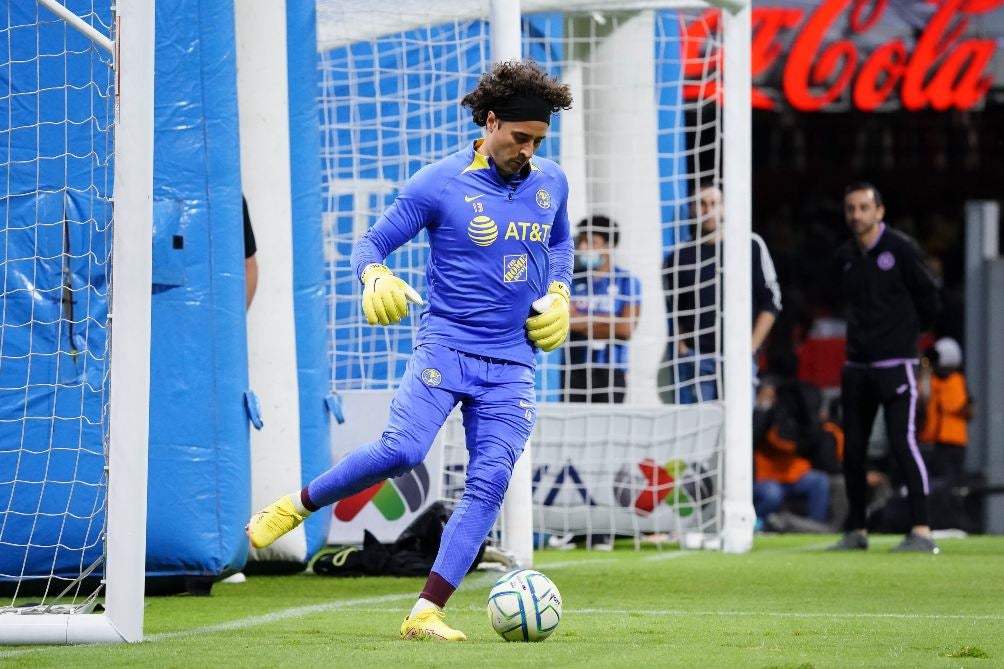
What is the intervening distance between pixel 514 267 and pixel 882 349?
5252mm

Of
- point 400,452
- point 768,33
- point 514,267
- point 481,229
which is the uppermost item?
point 768,33

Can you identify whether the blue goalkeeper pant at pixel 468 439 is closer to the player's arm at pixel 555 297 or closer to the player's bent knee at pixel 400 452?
the player's bent knee at pixel 400 452

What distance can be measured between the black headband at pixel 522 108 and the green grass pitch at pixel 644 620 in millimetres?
1802

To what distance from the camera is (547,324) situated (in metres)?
5.87

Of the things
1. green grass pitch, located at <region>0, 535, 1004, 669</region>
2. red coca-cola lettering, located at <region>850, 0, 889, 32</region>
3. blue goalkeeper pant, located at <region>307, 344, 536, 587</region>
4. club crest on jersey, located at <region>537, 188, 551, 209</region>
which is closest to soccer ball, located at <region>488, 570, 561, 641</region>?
green grass pitch, located at <region>0, 535, 1004, 669</region>

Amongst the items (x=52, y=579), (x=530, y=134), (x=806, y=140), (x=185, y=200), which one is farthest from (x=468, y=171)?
(x=806, y=140)

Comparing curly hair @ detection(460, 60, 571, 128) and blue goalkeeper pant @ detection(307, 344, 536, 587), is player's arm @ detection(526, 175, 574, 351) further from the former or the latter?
curly hair @ detection(460, 60, 571, 128)

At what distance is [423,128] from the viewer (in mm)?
10977

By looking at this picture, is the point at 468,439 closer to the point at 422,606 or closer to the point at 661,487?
the point at 422,606

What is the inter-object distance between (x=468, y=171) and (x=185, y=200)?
181cm

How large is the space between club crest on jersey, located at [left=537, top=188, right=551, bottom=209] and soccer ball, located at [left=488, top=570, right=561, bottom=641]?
4.38 ft

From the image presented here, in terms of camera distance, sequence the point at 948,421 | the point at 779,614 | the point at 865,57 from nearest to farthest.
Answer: the point at 779,614 < the point at 948,421 < the point at 865,57

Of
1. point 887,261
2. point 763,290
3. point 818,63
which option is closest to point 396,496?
point 763,290

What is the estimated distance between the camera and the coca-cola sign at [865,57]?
59.3 ft
